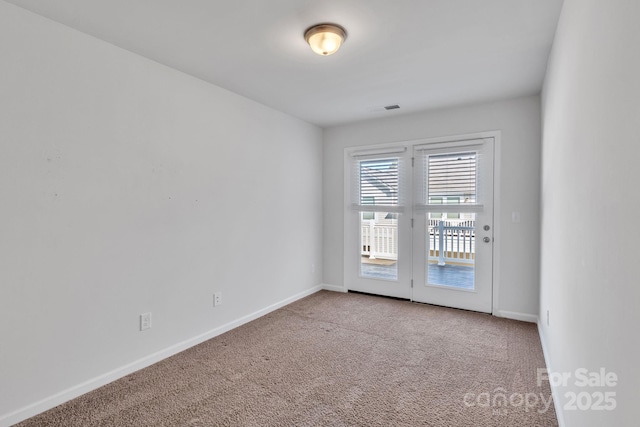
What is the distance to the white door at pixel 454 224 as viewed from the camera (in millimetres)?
3838

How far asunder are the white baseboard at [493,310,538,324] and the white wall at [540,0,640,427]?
1.70 m

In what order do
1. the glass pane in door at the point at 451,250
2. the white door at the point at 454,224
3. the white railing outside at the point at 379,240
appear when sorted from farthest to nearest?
the white railing outside at the point at 379,240, the glass pane in door at the point at 451,250, the white door at the point at 454,224

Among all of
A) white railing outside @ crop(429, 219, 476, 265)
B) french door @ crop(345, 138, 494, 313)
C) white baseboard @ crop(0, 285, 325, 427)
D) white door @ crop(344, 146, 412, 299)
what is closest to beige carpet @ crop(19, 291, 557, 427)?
white baseboard @ crop(0, 285, 325, 427)

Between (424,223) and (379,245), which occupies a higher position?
(424,223)

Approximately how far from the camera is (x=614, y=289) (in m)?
0.98

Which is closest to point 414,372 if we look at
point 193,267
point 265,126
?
point 193,267

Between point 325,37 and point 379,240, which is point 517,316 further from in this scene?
point 325,37

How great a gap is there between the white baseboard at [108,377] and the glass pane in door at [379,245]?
1.75 m

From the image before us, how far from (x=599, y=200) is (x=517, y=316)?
3032 millimetres

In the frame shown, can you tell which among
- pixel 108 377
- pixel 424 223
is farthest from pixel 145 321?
pixel 424 223

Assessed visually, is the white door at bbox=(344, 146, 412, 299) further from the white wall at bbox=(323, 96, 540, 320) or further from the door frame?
the white wall at bbox=(323, 96, 540, 320)

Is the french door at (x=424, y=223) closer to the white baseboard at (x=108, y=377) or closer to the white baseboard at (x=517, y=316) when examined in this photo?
the white baseboard at (x=517, y=316)

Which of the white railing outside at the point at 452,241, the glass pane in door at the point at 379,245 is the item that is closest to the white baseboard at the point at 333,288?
the glass pane in door at the point at 379,245

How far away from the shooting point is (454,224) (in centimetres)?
403
